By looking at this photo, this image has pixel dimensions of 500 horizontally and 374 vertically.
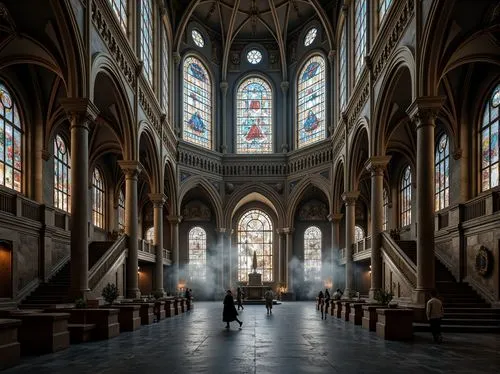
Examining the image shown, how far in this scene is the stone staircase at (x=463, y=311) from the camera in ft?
61.4

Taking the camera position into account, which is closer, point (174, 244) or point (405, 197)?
point (405, 197)

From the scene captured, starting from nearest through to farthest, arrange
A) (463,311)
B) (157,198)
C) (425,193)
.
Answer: (425,193) < (463,311) < (157,198)

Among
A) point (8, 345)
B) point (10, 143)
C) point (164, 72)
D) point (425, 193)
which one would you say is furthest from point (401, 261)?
point (164, 72)

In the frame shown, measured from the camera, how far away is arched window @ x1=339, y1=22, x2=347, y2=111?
40.2 metres

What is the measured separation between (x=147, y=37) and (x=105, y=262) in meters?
16.3

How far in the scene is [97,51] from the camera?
22.3 meters

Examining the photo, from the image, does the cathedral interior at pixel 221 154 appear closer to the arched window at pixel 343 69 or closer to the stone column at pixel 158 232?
the stone column at pixel 158 232

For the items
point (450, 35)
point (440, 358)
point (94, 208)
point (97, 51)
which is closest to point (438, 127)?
point (450, 35)

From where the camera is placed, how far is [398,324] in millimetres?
16094

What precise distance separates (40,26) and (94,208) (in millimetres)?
19416

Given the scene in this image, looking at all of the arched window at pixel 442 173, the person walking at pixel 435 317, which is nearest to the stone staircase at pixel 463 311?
the person walking at pixel 435 317

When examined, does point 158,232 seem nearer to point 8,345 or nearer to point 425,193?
point 425,193

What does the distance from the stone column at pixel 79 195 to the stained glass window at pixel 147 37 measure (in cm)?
1310

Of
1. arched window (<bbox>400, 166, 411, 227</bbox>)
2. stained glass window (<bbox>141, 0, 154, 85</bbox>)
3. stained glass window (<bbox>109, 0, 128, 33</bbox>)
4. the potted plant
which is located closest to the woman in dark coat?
the potted plant
